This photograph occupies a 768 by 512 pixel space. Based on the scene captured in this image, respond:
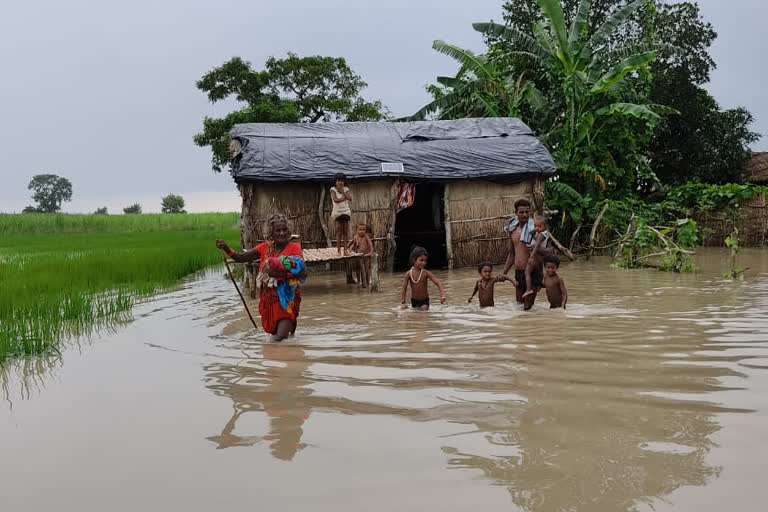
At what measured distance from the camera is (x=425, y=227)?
15.3 m

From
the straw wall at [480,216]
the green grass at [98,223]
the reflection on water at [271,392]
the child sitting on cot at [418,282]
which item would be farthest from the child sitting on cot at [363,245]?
the green grass at [98,223]

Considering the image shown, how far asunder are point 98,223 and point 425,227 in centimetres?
1746

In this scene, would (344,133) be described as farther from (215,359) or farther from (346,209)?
(215,359)

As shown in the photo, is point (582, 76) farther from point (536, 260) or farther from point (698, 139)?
point (536, 260)

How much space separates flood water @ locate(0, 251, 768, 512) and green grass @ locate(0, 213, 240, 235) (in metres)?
21.8

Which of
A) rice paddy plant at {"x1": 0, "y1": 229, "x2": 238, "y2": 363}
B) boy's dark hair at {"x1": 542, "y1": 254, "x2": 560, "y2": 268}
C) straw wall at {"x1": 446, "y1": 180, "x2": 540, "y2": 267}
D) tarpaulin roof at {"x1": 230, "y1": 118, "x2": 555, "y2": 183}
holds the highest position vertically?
tarpaulin roof at {"x1": 230, "y1": 118, "x2": 555, "y2": 183}

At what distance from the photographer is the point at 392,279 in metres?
10.9

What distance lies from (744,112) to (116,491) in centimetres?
2224

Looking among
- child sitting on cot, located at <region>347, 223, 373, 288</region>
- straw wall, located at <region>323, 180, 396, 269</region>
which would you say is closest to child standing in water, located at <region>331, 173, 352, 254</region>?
child sitting on cot, located at <region>347, 223, 373, 288</region>

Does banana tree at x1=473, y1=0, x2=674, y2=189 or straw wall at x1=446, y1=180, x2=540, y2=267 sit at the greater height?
banana tree at x1=473, y1=0, x2=674, y2=189

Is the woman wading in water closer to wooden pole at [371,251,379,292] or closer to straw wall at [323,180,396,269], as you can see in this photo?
wooden pole at [371,251,379,292]

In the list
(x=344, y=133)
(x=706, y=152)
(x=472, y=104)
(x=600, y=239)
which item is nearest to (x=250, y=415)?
(x=344, y=133)

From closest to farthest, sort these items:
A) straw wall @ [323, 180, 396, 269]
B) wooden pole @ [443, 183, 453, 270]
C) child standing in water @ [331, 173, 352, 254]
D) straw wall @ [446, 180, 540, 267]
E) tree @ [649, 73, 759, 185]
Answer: child standing in water @ [331, 173, 352, 254]
straw wall @ [323, 180, 396, 269]
wooden pole @ [443, 183, 453, 270]
straw wall @ [446, 180, 540, 267]
tree @ [649, 73, 759, 185]

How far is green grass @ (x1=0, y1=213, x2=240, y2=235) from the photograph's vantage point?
2508 cm
